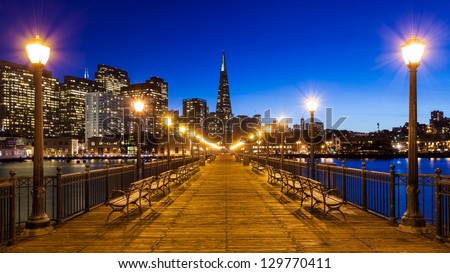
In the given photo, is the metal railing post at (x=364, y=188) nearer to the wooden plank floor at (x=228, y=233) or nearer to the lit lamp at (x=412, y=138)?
the wooden plank floor at (x=228, y=233)

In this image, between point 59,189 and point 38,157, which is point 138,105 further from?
point 38,157

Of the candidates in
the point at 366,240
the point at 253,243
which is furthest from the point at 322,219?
the point at 253,243

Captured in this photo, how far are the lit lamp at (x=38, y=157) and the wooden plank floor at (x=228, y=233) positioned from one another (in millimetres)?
350

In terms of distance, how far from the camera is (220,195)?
15016 mm

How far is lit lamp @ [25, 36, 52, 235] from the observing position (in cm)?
828

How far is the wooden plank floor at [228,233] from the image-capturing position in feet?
23.5

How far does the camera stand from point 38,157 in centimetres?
866

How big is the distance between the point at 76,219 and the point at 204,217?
3.36 metres

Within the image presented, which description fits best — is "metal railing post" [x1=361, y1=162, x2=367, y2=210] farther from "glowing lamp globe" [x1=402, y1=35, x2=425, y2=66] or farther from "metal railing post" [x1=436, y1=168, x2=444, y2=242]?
"glowing lamp globe" [x1=402, y1=35, x2=425, y2=66]

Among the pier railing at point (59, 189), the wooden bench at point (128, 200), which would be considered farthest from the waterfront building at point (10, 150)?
the wooden bench at point (128, 200)

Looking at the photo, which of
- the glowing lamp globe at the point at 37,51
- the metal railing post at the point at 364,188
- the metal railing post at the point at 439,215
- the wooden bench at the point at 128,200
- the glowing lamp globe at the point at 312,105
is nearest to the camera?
the metal railing post at the point at 439,215

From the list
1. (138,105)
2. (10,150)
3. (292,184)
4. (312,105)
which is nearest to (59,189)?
(138,105)
